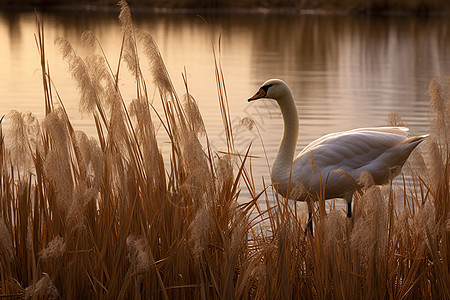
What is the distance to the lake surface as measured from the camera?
10805 mm

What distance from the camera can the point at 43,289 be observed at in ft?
8.12

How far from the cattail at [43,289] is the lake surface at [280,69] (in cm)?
67

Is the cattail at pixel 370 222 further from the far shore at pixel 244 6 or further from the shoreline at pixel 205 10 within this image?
the shoreline at pixel 205 10

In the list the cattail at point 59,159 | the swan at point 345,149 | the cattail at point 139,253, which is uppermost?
the cattail at point 59,159

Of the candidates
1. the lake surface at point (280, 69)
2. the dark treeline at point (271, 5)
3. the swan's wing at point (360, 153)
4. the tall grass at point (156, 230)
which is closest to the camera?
the tall grass at point (156, 230)

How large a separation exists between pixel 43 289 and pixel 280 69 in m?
15.9

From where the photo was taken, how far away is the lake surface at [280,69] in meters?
10.8

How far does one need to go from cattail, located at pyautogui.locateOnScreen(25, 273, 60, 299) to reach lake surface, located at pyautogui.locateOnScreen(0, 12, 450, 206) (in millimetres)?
671

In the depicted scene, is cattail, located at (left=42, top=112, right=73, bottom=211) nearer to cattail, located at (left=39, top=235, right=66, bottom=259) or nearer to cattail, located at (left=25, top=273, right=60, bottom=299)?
cattail, located at (left=39, top=235, right=66, bottom=259)

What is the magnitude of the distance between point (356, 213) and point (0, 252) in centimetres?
119

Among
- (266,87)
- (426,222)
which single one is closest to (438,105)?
(426,222)

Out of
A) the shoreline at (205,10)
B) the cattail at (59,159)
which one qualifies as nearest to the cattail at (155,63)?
the cattail at (59,159)

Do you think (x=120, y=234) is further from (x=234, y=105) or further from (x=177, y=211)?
(x=234, y=105)

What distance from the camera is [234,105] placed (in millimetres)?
12250
